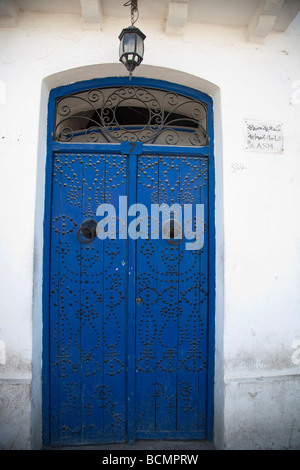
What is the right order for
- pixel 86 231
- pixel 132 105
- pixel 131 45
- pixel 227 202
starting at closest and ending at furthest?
1. pixel 131 45
2. pixel 227 202
3. pixel 86 231
4. pixel 132 105

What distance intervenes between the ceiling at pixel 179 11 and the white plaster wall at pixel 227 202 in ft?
0.27

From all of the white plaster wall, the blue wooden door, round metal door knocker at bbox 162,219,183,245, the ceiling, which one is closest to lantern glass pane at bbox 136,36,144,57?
the white plaster wall

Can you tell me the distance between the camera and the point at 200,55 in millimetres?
2889

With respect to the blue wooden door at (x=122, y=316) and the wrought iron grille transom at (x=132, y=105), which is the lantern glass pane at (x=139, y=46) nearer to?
the wrought iron grille transom at (x=132, y=105)

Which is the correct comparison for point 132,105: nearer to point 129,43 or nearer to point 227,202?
point 129,43

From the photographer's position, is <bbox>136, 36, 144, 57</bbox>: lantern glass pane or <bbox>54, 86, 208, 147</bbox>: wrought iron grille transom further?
<bbox>54, 86, 208, 147</bbox>: wrought iron grille transom

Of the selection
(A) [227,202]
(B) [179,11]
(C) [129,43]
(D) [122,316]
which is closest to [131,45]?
(C) [129,43]

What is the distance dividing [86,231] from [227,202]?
1.42 meters

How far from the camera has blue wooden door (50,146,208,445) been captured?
2.92 metres

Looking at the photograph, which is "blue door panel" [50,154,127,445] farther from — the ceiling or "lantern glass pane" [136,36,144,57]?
the ceiling

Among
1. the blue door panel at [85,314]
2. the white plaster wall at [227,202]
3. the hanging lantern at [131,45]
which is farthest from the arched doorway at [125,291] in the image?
the hanging lantern at [131,45]

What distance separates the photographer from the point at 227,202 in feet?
9.30

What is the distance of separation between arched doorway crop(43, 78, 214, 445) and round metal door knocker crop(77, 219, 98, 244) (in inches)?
0.6

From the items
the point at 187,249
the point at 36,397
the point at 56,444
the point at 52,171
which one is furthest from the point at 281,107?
the point at 56,444
